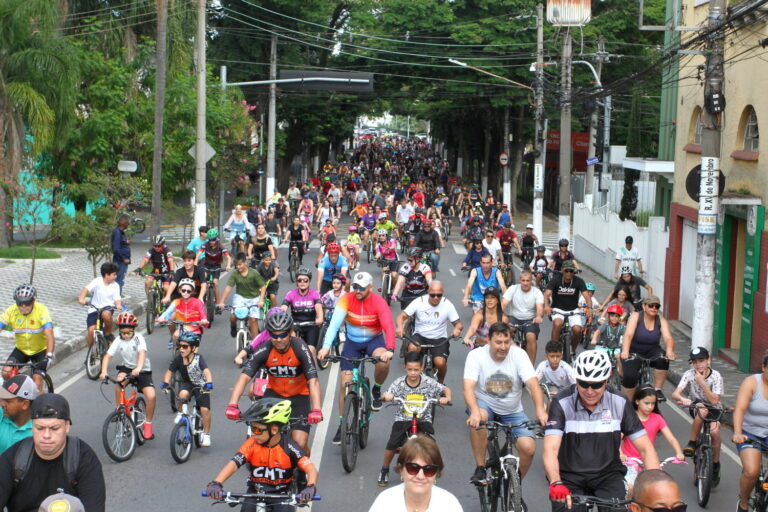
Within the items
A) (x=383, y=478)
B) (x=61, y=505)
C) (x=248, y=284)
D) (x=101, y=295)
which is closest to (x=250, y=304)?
(x=248, y=284)

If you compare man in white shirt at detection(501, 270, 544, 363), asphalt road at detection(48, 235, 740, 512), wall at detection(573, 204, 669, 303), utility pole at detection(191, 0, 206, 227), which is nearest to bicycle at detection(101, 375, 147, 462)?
asphalt road at detection(48, 235, 740, 512)

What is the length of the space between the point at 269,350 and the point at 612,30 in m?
43.3

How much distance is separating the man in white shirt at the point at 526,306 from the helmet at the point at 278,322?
644cm

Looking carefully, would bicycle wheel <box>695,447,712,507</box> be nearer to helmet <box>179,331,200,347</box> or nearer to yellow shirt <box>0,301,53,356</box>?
helmet <box>179,331,200,347</box>

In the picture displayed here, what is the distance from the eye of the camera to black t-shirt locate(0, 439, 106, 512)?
586cm

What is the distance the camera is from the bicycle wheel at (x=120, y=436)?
11.2 m

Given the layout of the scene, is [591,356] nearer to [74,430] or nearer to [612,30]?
[74,430]

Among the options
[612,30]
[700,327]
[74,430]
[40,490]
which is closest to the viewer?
[40,490]

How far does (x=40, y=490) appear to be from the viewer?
19.3ft

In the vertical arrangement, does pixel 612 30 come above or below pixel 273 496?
above

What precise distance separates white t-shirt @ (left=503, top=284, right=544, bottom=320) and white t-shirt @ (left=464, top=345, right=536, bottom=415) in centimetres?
589

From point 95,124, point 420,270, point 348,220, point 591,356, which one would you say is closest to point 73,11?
point 95,124

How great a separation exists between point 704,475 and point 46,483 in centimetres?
662

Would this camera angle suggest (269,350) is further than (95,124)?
No
